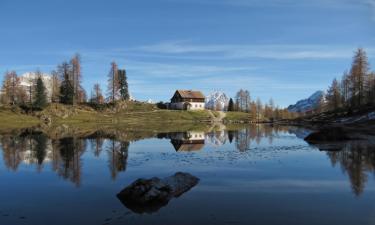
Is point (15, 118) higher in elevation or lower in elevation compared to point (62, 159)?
higher

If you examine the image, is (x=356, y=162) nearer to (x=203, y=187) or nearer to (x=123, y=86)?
(x=203, y=187)

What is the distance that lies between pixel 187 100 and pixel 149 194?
156 m

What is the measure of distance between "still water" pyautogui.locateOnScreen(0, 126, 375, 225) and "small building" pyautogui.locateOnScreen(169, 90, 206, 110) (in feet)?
436

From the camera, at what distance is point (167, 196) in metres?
19.2

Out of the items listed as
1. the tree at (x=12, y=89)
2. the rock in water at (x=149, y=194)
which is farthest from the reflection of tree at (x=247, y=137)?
the tree at (x=12, y=89)

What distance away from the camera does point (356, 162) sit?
3070cm

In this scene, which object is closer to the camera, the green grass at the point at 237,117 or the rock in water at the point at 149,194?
the rock in water at the point at 149,194

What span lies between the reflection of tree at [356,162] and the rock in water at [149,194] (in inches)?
422

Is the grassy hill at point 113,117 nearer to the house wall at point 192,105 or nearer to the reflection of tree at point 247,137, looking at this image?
the house wall at point 192,105

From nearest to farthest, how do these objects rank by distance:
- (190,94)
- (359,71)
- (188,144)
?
(188,144), (359,71), (190,94)

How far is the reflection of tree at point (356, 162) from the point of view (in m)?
23.3

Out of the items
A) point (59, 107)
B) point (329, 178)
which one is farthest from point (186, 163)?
point (59, 107)

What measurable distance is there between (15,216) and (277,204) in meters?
12.9

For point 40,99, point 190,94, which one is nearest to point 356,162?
point 40,99
